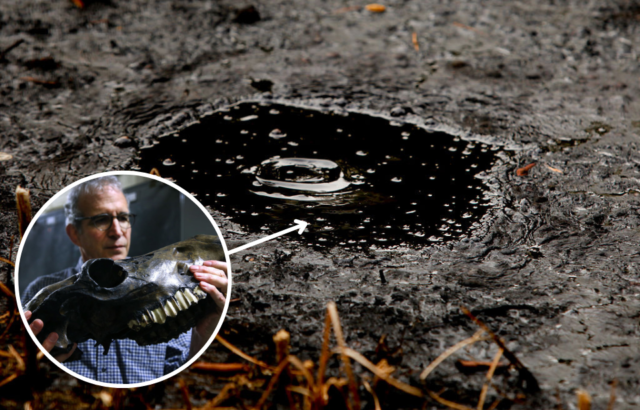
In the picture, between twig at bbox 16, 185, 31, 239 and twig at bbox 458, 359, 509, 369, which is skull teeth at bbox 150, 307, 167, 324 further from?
twig at bbox 458, 359, 509, 369

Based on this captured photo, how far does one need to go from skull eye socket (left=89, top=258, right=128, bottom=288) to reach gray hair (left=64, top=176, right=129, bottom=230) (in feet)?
0.35

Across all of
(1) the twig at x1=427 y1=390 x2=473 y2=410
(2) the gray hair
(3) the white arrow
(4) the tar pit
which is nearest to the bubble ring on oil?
(4) the tar pit

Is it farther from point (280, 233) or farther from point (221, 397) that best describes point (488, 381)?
point (280, 233)

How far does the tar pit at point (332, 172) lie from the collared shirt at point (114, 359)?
842 mm

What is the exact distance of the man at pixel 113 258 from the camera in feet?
4.56

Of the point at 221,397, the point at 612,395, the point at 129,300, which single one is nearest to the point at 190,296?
the point at 129,300

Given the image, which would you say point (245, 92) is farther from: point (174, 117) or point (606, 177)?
point (606, 177)

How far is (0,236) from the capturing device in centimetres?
210

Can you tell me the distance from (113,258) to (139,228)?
4.1 inches

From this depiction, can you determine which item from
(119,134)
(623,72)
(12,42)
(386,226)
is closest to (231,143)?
(119,134)

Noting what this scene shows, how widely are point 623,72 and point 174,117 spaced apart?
267cm

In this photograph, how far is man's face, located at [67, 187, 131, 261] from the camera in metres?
1.39

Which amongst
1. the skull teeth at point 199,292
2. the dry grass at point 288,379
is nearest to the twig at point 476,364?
the dry grass at point 288,379

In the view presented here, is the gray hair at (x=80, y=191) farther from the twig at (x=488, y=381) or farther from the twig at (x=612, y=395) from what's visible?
the twig at (x=612, y=395)
